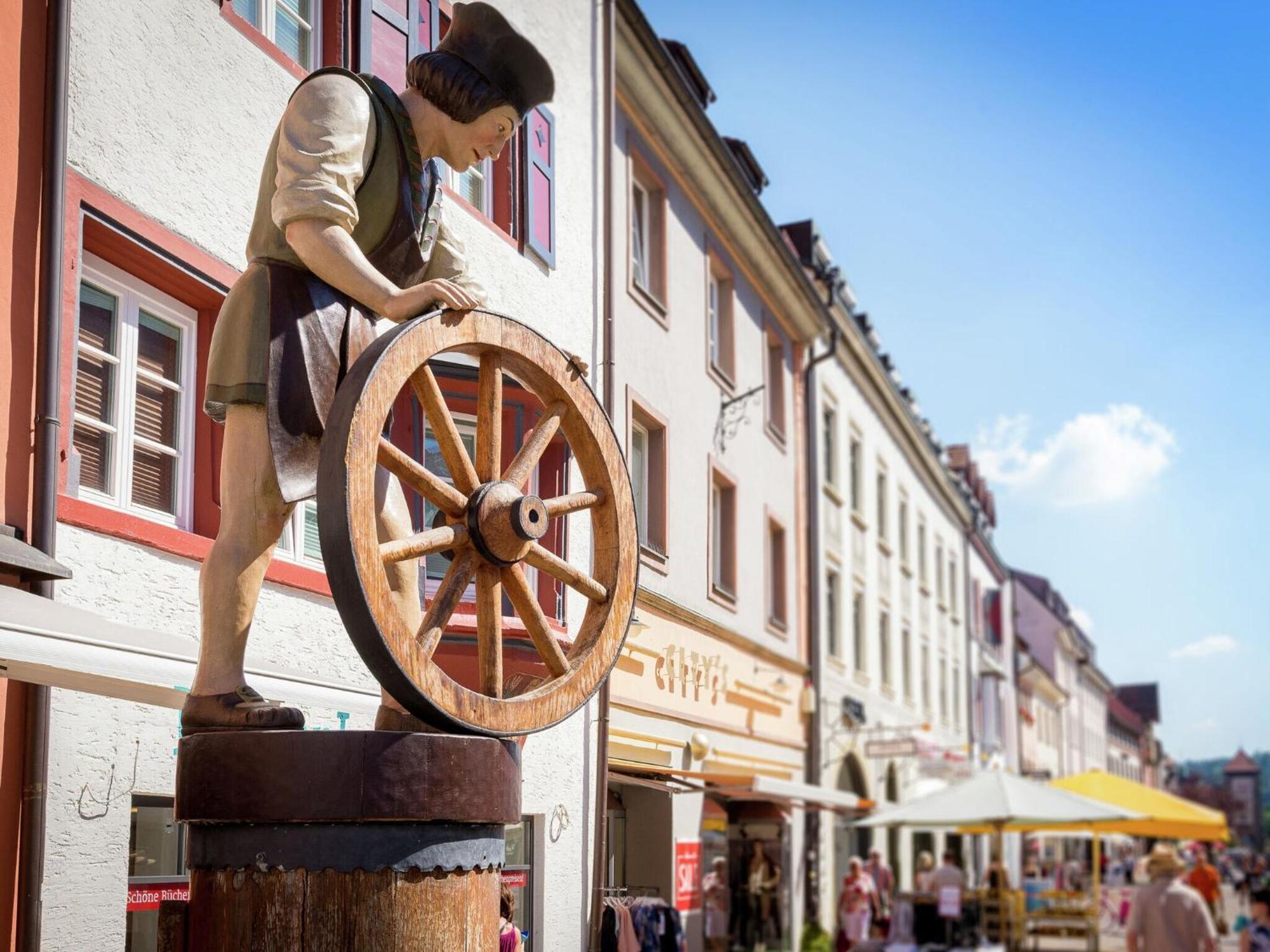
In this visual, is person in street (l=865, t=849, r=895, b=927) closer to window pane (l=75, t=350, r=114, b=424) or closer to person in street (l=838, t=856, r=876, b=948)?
person in street (l=838, t=856, r=876, b=948)

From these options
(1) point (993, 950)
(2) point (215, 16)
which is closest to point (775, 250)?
(1) point (993, 950)

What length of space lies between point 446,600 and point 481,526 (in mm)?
224

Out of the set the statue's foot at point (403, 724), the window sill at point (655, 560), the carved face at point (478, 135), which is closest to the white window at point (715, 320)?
the window sill at point (655, 560)

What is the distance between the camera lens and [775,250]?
1919cm

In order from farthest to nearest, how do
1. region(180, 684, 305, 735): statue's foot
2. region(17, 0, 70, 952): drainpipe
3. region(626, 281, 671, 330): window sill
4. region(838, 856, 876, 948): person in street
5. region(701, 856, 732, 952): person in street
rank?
region(838, 856, 876, 948): person in street < region(701, 856, 732, 952): person in street < region(626, 281, 671, 330): window sill < region(17, 0, 70, 952): drainpipe < region(180, 684, 305, 735): statue's foot

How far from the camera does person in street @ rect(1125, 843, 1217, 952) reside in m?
10.3

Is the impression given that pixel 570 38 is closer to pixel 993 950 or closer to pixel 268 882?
pixel 268 882

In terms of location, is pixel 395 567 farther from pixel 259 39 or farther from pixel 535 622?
pixel 259 39

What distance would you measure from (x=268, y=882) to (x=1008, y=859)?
35.5 meters

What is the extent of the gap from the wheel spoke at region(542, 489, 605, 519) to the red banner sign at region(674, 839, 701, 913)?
9.10 metres

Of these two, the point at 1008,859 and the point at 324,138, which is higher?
the point at 324,138

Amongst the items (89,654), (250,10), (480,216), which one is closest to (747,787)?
(480,216)

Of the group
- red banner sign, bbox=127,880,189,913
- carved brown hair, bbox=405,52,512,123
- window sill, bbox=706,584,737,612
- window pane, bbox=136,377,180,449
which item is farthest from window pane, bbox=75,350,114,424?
window sill, bbox=706,584,737,612

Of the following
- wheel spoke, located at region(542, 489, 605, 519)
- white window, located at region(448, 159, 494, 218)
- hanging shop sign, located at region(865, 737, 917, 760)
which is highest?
white window, located at region(448, 159, 494, 218)
